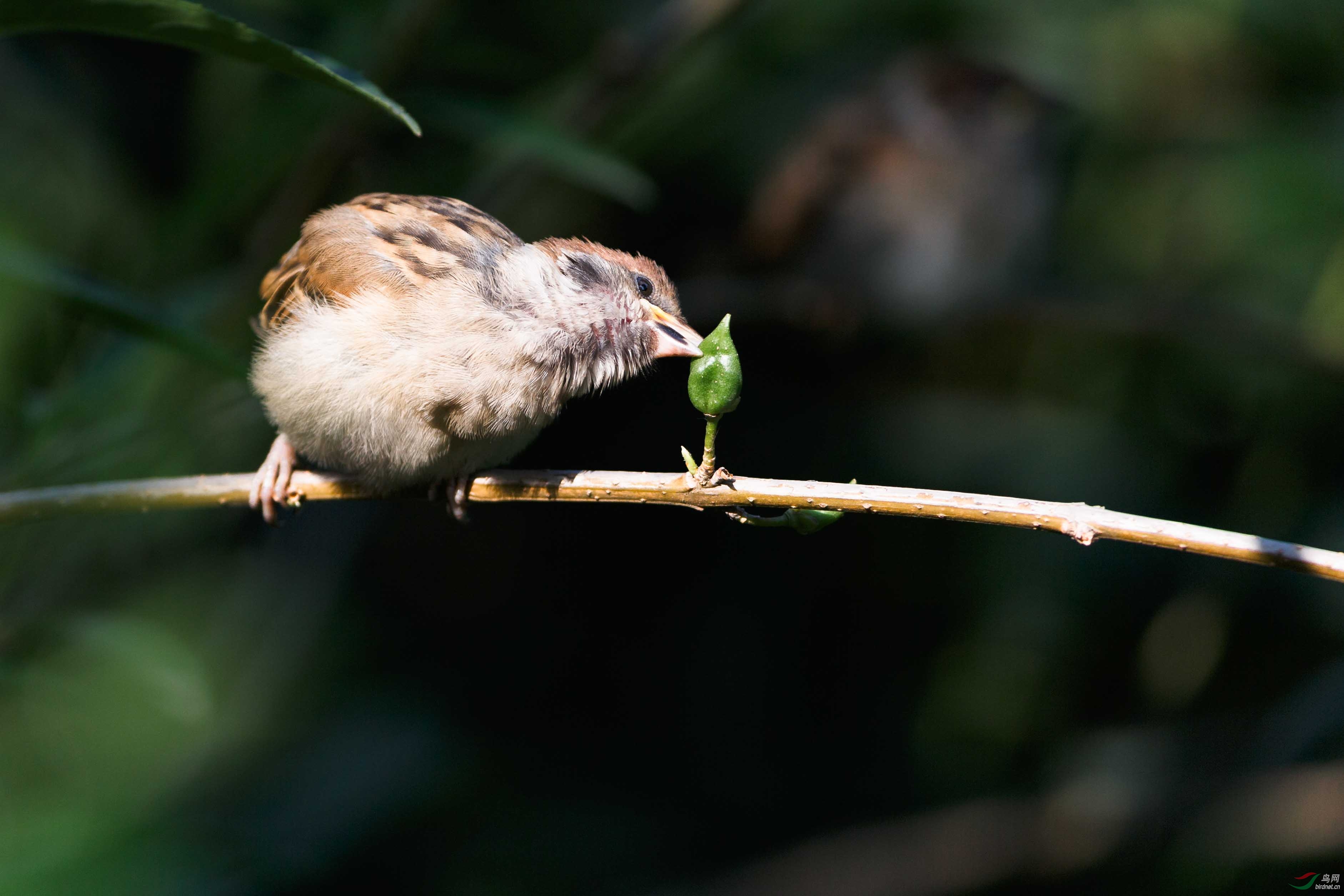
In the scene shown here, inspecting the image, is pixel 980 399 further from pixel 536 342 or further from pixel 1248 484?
pixel 536 342

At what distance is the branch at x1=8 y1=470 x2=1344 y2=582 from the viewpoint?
1.61m

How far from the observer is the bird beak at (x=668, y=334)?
8.30 ft

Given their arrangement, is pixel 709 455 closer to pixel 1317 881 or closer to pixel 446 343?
pixel 446 343

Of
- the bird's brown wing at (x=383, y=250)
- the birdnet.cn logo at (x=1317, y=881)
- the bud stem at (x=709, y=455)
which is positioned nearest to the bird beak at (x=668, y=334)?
the bird's brown wing at (x=383, y=250)

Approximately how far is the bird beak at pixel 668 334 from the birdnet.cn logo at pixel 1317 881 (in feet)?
7.92

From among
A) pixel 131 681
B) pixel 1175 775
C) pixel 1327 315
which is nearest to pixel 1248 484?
pixel 1327 315

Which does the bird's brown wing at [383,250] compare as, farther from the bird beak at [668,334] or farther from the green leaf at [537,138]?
the bird beak at [668,334]

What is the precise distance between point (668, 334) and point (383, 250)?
713 millimetres

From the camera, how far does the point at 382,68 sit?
134 inches

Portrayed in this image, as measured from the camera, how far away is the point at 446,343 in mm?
2473

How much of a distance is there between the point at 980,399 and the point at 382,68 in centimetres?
270

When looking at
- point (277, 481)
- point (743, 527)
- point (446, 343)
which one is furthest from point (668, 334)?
point (743, 527)

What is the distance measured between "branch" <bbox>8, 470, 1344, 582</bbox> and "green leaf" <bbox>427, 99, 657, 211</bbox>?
965 mm

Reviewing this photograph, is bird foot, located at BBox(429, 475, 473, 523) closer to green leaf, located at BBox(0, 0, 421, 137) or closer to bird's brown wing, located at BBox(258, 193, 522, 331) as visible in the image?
bird's brown wing, located at BBox(258, 193, 522, 331)
